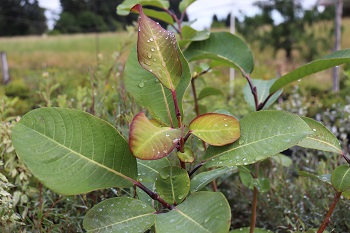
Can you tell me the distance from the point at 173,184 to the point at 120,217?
123 millimetres

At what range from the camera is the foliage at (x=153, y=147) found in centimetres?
74

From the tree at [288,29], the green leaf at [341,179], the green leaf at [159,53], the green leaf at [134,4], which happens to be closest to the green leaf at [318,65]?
the green leaf at [341,179]

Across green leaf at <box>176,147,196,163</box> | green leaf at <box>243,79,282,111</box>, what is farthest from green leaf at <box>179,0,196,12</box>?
green leaf at <box>176,147,196,163</box>

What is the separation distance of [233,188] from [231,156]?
0.98 m

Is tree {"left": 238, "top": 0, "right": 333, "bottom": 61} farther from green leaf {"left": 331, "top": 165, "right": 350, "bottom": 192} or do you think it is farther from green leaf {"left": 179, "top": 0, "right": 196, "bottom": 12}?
green leaf {"left": 331, "top": 165, "right": 350, "bottom": 192}

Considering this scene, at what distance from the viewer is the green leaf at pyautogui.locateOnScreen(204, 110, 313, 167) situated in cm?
81

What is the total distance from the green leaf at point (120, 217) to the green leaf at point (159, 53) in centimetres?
25

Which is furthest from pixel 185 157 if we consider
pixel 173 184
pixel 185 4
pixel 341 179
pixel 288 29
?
pixel 288 29

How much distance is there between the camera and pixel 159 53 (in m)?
0.83

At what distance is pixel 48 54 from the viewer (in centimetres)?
1124

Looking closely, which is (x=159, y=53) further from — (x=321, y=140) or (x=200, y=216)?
(x=321, y=140)

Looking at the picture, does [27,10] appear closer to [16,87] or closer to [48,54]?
[48,54]

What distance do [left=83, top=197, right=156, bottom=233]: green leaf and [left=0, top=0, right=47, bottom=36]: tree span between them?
850 cm

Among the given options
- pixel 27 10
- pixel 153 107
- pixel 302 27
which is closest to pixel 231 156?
pixel 153 107
